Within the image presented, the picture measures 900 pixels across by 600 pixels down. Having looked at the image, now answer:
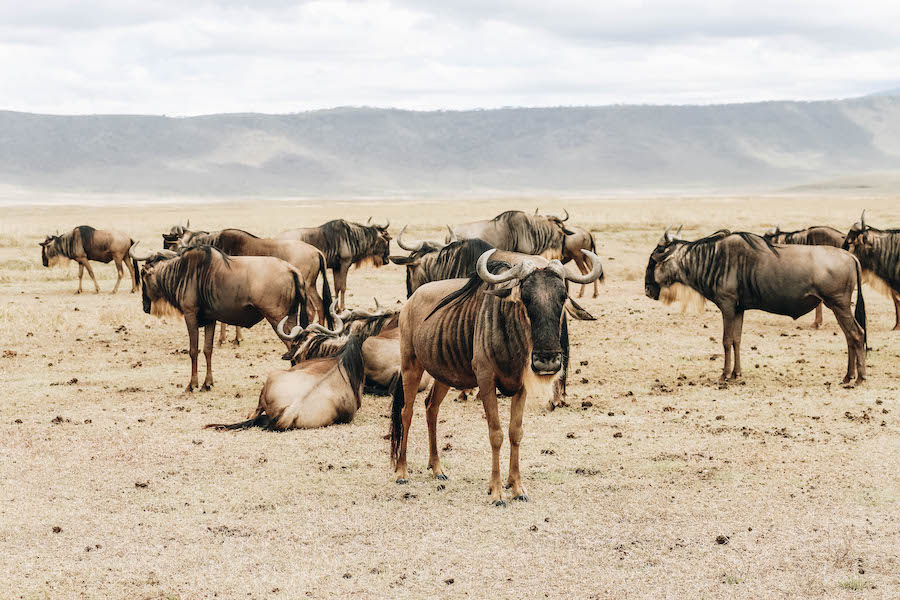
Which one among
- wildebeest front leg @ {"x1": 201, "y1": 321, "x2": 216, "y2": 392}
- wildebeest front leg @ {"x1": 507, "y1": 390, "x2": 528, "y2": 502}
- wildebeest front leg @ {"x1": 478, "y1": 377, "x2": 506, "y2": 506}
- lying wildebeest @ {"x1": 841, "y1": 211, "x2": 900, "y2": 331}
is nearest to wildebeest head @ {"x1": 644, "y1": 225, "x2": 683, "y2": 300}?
lying wildebeest @ {"x1": 841, "y1": 211, "x2": 900, "y2": 331}

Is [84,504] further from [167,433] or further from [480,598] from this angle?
[480,598]

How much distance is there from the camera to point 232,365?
520 inches

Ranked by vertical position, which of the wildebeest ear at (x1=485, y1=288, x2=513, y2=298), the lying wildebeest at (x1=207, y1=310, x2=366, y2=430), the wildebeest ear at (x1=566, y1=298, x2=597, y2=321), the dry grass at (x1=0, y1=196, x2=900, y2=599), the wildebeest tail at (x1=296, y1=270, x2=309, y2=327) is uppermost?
the wildebeest ear at (x1=485, y1=288, x2=513, y2=298)

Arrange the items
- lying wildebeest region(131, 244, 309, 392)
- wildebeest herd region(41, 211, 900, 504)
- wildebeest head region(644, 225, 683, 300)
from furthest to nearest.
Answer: wildebeest head region(644, 225, 683, 300)
lying wildebeest region(131, 244, 309, 392)
wildebeest herd region(41, 211, 900, 504)

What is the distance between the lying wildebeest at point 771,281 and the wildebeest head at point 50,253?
1687 cm

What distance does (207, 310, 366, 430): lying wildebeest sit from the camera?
30.9 feet

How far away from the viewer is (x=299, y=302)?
11.7m

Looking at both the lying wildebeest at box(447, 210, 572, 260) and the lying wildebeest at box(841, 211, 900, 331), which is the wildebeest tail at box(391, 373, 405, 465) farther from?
the lying wildebeest at box(841, 211, 900, 331)

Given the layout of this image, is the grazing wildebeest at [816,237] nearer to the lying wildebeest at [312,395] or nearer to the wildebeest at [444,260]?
the wildebeest at [444,260]

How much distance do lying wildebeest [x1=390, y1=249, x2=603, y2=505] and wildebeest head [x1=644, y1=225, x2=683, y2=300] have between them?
5.74 m

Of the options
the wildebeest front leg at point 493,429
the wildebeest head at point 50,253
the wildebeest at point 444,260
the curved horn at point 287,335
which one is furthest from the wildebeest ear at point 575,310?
the wildebeest head at point 50,253

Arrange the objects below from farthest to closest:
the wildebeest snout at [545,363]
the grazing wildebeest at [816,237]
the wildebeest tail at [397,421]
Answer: the grazing wildebeest at [816,237], the wildebeest tail at [397,421], the wildebeest snout at [545,363]

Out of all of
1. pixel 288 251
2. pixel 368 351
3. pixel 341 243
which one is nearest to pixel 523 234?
pixel 288 251

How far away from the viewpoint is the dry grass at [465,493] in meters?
5.89
